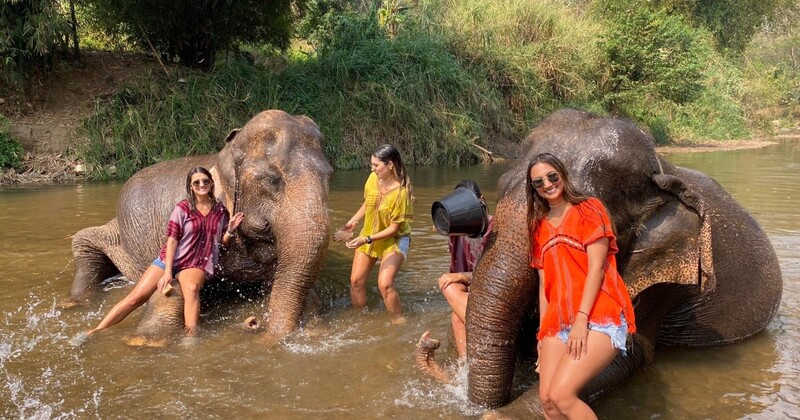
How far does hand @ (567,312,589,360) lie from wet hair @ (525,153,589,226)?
1.32ft

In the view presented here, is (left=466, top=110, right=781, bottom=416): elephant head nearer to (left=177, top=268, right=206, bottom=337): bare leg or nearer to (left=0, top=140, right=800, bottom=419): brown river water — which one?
(left=0, top=140, right=800, bottom=419): brown river water

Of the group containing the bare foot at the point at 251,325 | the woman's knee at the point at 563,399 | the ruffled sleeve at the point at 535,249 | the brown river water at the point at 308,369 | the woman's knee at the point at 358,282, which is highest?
the ruffled sleeve at the point at 535,249

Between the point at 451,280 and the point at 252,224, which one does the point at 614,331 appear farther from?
the point at 252,224

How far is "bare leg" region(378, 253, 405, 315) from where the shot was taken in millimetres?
4531

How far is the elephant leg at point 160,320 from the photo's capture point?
13.2 feet

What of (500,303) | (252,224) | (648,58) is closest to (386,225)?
(252,224)

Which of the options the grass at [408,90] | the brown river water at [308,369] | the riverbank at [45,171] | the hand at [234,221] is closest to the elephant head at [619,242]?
the brown river water at [308,369]

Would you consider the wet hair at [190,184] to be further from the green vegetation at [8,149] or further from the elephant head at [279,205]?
the green vegetation at [8,149]

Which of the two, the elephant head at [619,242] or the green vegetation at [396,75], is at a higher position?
the green vegetation at [396,75]

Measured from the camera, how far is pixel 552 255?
8.15ft

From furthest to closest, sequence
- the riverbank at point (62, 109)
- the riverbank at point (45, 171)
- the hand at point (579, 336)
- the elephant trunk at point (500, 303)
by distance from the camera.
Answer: the riverbank at point (62, 109) < the riverbank at point (45, 171) < the elephant trunk at point (500, 303) < the hand at point (579, 336)

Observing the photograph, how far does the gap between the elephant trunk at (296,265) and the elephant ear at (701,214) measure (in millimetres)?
2025

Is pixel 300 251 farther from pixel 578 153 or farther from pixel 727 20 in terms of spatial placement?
pixel 727 20

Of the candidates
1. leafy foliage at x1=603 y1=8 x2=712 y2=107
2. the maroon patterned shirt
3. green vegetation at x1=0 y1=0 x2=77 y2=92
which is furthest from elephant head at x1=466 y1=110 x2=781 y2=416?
leafy foliage at x1=603 y1=8 x2=712 y2=107
